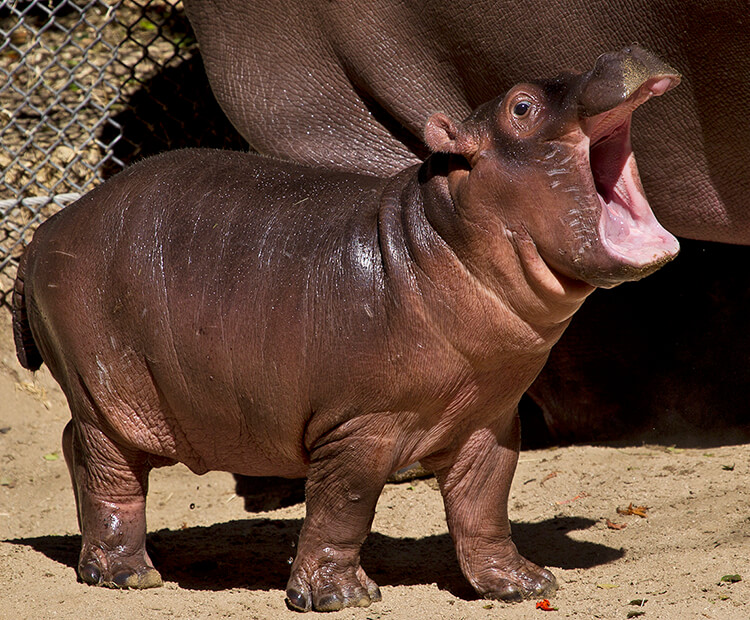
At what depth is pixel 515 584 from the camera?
3.69 metres

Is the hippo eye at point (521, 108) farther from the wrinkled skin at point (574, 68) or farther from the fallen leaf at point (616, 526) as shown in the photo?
the fallen leaf at point (616, 526)

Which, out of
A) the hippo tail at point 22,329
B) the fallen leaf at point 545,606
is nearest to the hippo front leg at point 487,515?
the fallen leaf at point 545,606

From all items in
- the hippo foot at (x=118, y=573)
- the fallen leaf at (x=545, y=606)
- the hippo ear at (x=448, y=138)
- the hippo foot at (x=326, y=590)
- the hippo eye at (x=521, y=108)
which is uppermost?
the hippo eye at (x=521, y=108)

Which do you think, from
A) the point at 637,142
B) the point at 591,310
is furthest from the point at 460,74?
the point at 591,310

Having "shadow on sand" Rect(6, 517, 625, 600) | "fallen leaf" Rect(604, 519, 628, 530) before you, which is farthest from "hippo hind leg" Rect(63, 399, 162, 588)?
"fallen leaf" Rect(604, 519, 628, 530)

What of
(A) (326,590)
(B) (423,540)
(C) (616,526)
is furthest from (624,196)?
(B) (423,540)

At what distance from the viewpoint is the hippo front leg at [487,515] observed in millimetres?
3680

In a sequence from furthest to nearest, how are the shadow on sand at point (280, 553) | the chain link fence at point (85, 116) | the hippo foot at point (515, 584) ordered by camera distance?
the chain link fence at point (85, 116) < the shadow on sand at point (280, 553) < the hippo foot at point (515, 584)

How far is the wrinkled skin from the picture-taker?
4.07 meters

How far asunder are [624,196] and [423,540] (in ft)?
6.52

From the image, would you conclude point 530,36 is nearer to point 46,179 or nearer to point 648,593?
point 648,593

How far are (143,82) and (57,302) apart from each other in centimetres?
356

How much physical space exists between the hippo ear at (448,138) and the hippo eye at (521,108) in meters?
0.15

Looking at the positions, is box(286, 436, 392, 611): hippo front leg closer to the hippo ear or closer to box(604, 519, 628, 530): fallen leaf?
the hippo ear
